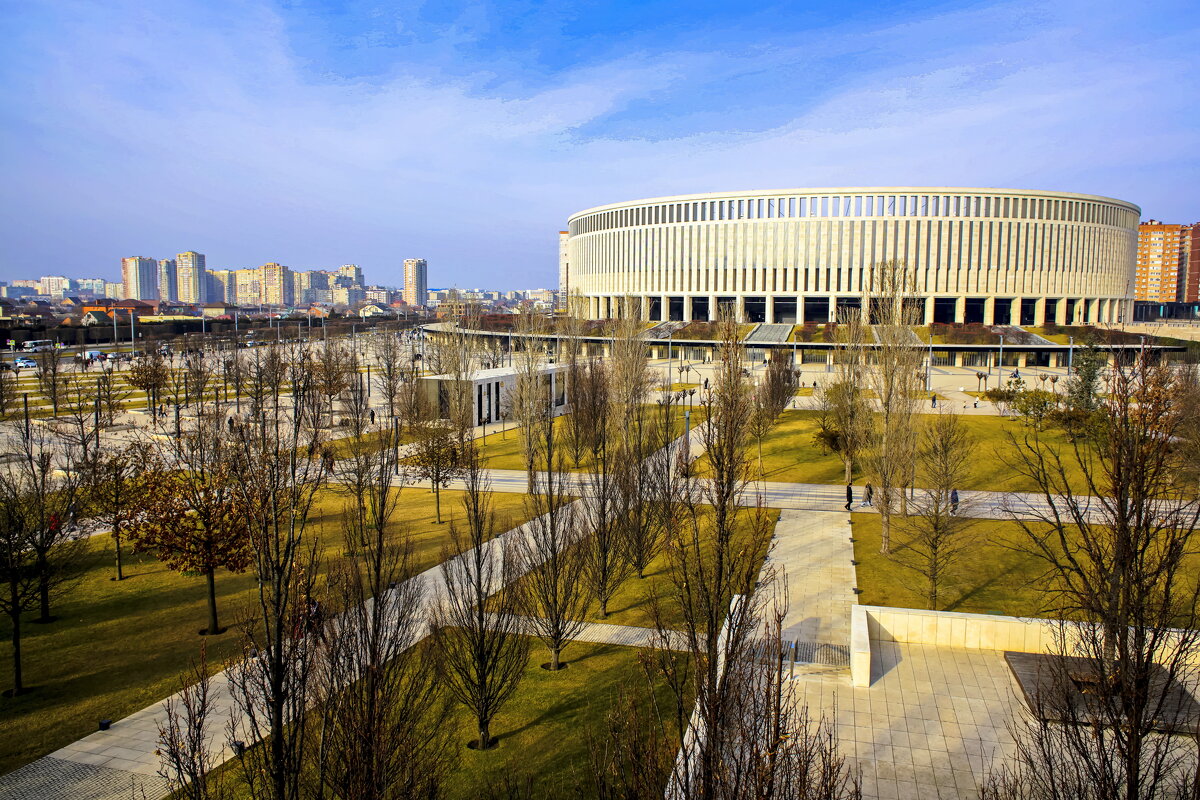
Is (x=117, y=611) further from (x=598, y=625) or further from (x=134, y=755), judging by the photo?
(x=598, y=625)

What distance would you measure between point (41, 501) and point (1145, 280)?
153 meters

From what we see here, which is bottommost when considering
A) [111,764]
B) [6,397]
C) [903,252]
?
[111,764]

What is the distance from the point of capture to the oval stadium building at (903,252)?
70062 mm

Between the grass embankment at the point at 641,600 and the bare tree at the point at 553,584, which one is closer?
the bare tree at the point at 553,584

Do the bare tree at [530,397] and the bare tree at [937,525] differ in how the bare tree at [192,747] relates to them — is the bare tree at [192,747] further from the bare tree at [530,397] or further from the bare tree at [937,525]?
the bare tree at [937,525]

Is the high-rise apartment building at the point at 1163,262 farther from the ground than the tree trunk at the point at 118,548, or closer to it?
farther from the ground

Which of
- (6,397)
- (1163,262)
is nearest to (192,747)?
(6,397)

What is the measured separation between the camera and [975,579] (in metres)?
16.1

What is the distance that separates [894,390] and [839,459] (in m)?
10.0

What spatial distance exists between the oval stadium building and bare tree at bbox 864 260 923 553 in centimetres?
4779

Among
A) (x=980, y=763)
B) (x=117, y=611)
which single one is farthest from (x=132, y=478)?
(x=980, y=763)

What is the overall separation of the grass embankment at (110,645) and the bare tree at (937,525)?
33.7ft

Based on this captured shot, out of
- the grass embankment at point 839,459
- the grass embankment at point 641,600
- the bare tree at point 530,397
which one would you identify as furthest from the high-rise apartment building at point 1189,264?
the grass embankment at point 641,600

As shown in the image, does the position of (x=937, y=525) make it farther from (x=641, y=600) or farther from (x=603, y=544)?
(x=603, y=544)
